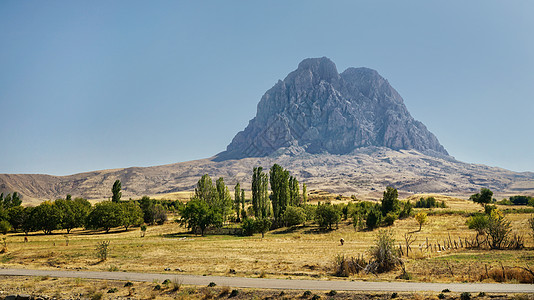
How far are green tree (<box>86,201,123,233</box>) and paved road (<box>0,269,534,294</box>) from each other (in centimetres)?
4751

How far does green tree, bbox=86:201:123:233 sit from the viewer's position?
A: 76562 mm

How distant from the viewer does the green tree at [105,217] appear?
251 feet

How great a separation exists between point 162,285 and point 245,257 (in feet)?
53.2

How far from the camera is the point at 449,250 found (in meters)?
40.9

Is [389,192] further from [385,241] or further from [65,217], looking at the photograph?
[65,217]

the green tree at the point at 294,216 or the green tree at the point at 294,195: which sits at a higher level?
the green tree at the point at 294,195

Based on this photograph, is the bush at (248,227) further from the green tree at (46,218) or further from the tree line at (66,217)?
the green tree at (46,218)

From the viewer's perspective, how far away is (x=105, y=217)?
76.3 metres

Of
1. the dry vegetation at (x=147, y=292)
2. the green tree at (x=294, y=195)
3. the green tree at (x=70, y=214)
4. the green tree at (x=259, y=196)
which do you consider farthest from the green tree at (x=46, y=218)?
the green tree at (x=294, y=195)

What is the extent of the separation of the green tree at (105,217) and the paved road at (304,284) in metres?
47.5

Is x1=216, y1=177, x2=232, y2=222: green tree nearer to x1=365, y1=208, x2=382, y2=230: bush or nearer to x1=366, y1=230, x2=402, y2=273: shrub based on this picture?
x1=365, y1=208, x2=382, y2=230: bush

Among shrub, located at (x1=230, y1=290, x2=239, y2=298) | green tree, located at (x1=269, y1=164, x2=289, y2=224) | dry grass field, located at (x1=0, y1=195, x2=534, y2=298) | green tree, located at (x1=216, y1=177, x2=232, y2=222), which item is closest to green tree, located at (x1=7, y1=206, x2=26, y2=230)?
dry grass field, located at (x1=0, y1=195, x2=534, y2=298)

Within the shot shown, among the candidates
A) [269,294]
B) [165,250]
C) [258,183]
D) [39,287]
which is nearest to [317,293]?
[269,294]

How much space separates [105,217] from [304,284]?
66176mm
